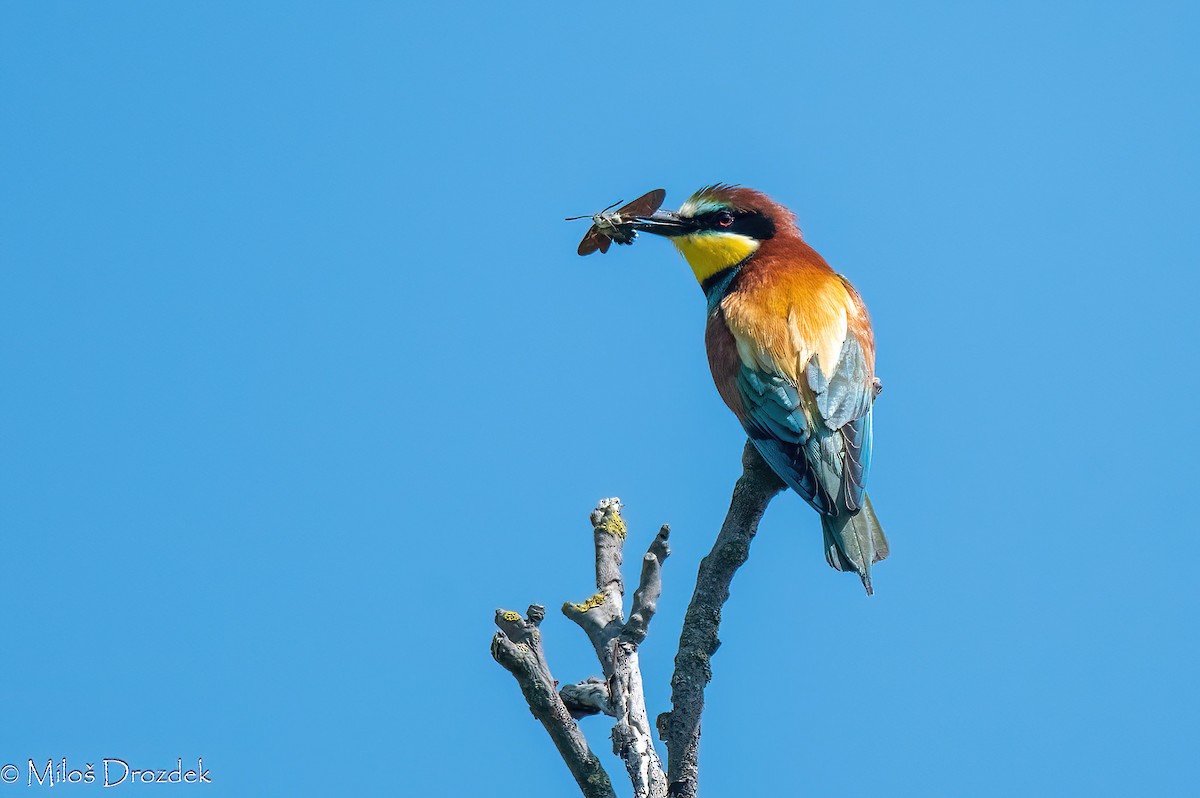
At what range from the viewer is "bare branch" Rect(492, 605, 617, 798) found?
2.58 meters

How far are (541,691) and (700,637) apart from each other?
0.50 m

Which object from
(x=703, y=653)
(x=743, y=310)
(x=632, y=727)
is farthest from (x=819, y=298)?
(x=632, y=727)

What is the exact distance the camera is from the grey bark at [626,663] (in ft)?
8.53

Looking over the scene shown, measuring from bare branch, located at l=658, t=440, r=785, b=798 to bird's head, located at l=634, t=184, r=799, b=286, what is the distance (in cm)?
174

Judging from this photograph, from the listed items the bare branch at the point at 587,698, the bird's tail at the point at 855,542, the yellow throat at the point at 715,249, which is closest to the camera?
the bare branch at the point at 587,698

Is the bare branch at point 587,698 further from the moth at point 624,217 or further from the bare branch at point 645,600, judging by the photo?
the moth at point 624,217

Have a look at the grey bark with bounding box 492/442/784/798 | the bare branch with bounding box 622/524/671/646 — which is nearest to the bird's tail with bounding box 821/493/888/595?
the grey bark with bounding box 492/442/784/798

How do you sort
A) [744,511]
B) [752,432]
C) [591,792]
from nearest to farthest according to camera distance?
[591,792], [744,511], [752,432]

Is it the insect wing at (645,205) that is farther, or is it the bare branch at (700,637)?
the insect wing at (645,205)

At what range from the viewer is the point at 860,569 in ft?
12.1

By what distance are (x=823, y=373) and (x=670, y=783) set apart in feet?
6.01

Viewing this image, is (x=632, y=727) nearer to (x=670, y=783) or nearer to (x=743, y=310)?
(x=670, y=783)

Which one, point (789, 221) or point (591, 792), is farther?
point (789, 221)

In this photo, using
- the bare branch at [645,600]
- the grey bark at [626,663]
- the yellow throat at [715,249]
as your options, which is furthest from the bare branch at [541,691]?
the yellow throat at [715,249]
